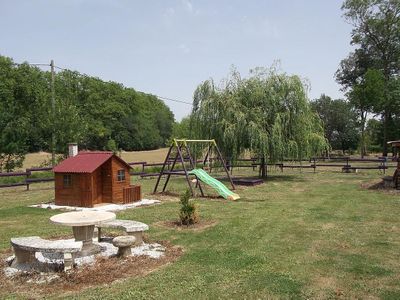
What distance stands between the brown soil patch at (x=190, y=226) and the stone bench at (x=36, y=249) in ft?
11.7

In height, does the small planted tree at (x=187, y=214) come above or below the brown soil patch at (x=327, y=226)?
above

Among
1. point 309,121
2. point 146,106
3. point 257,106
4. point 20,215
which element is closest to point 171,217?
point 20,215

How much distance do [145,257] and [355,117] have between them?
47.4 meters

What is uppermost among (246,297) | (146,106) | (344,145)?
(146,106)

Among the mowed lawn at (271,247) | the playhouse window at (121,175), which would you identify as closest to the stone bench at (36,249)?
the mowed lawn at (271,247)

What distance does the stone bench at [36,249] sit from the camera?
A: 659cm

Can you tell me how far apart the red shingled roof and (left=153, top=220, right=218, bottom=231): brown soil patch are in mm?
4045

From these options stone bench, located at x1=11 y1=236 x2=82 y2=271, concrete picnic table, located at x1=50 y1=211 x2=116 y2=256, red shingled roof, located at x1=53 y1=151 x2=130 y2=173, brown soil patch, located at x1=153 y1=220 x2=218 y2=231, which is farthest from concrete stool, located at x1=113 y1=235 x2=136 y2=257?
red shingled roof, located at x1=53 y1=151 x2=130 y2=173

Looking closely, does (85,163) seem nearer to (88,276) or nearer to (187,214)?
(187,214)

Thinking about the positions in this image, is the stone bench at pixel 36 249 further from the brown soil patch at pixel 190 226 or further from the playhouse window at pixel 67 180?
the playhouse window at pixel 67 180

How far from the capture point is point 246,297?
5406 millimetres

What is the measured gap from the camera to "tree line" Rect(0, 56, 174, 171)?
26.2 metres

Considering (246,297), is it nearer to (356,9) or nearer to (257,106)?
(257,106)

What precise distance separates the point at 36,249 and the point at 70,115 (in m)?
21.0
